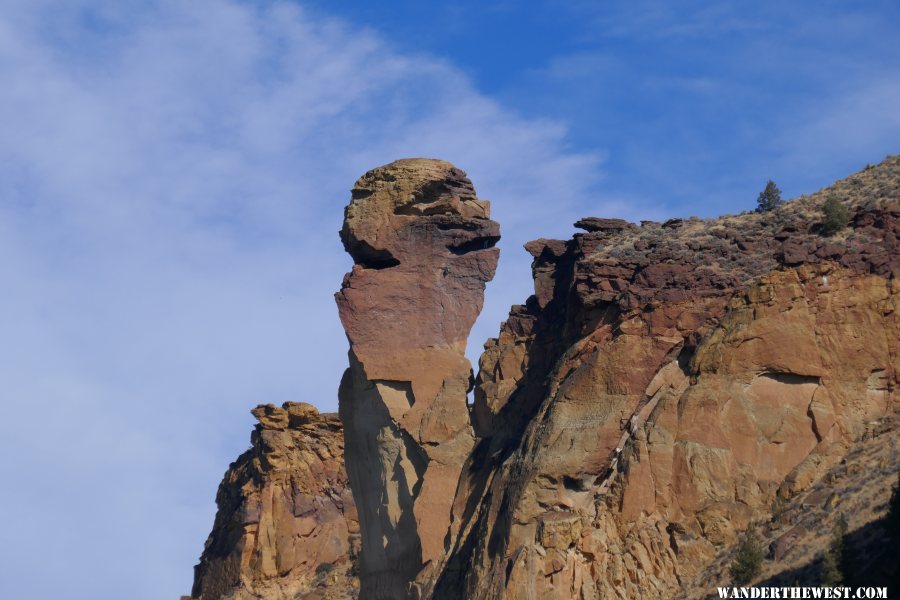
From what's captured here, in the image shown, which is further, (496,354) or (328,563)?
(328,563)

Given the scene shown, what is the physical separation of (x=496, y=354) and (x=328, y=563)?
976 inches

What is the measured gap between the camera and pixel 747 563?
51.9 metres

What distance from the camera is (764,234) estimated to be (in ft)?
205

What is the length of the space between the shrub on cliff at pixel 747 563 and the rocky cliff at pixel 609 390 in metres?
0.52

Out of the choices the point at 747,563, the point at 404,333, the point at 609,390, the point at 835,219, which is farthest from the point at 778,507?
the point at 404,333

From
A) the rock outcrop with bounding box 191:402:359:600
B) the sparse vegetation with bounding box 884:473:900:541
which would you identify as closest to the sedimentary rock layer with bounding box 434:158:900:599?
the sparse vegetation with bounding box 884:473:900:541

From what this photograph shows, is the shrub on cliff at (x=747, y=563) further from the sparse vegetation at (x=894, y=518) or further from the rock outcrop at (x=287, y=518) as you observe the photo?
the rock outcrop at (x=287, y=518)

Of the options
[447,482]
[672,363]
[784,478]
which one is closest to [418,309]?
[447,482]

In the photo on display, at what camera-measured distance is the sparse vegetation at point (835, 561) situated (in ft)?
156

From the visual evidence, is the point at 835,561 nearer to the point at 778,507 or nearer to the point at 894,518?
the point at 894,518

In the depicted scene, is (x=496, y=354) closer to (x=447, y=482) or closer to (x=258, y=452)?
(x=447, y=482)

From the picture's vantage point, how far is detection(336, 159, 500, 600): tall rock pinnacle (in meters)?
65.9

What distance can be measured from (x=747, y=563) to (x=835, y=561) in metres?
4.08

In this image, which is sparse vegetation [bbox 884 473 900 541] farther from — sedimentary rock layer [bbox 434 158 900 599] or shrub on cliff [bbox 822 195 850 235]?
shrub on cliff [bbox 822 195 850 235]
